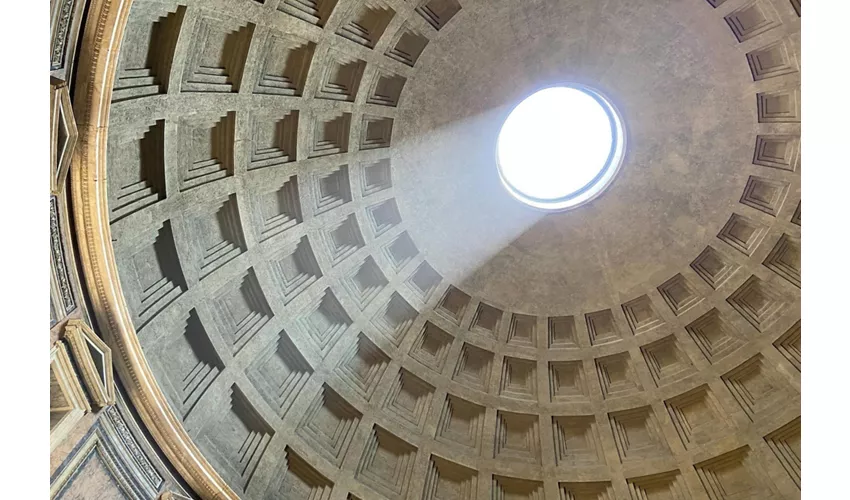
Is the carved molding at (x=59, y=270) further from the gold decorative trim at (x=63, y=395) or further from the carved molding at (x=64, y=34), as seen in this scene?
the carved molding at (x=64, y=34)

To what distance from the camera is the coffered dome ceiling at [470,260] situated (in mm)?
18328

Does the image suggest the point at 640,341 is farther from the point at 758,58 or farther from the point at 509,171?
the point at 758,58

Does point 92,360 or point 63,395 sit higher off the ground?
point 92,360

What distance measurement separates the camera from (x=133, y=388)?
50.0 ft

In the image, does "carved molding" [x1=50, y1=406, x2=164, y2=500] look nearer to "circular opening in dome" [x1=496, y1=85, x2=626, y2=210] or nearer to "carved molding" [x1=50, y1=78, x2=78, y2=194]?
"carved molding" [x1=50, y1=78, x2=78, y2=194]

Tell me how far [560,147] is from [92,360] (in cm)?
1931

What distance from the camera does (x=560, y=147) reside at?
28.2m

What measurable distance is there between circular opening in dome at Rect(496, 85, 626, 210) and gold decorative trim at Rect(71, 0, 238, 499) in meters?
13.3

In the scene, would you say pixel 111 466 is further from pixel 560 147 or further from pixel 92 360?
pixel 560 147

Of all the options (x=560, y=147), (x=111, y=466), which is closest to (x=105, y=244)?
(x=111, y=466)

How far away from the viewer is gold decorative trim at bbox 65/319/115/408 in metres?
13.4

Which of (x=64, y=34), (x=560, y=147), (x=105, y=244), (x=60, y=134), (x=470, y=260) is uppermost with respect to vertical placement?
(x=560, y=147)

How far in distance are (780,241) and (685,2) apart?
25.5 feet

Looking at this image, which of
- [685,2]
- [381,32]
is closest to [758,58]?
[685,2]
